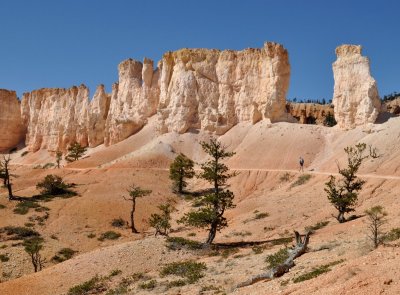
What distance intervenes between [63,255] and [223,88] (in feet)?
135

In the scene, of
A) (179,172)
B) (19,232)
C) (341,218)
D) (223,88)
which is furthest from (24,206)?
(223,88)

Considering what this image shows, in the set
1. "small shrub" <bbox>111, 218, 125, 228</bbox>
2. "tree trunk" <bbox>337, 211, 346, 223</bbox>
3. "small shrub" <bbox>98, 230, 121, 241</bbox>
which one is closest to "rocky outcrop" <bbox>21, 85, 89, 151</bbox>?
"small shrub" <bbox>111, 218, 125, 228</bbox>

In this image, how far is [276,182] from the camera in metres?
42.1

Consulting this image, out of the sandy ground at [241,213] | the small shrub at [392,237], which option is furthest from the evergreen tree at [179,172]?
the small shrub at [392,237]

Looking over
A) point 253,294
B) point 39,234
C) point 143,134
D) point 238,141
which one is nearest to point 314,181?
point 238,141

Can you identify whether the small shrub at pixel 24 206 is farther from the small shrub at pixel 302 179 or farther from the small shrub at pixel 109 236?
the small shrub at pixel 302 179

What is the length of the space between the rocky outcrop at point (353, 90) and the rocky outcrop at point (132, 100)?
105 ft

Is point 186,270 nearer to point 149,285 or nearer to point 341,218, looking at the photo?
point 149,285

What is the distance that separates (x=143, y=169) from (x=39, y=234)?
2013 centimetres

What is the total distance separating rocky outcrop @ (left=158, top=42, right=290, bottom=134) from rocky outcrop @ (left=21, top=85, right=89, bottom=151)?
24002mm

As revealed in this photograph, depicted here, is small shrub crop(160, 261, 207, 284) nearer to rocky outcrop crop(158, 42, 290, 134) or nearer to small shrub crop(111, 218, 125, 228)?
small shrub crop(111, 218, 125, 228)

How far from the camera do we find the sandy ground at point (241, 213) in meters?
13.4

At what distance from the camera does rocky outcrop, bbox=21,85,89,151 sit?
8400 cm

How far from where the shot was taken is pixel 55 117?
88.4 metres
